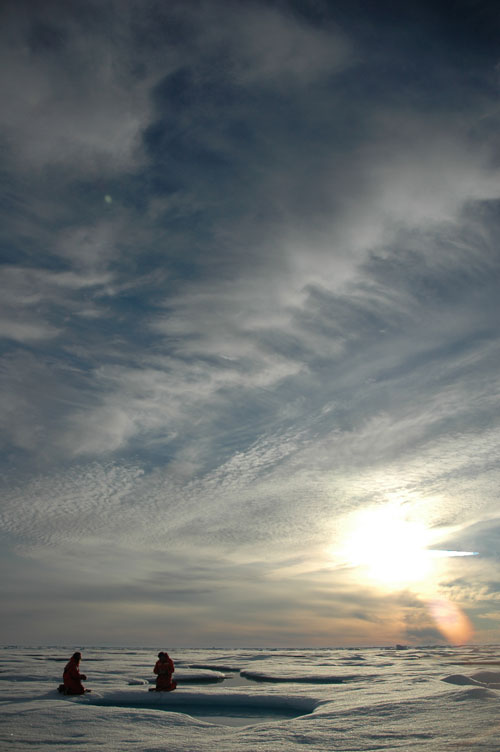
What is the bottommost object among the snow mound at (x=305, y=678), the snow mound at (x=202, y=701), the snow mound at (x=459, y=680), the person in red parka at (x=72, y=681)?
the snow mound at (x=305, y=678)

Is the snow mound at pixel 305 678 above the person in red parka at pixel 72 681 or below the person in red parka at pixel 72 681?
below

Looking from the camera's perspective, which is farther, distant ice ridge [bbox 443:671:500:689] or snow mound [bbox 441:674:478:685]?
distant ice ridge [bbox 443:671:500:689]

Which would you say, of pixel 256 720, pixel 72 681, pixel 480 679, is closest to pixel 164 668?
pixel 72 681

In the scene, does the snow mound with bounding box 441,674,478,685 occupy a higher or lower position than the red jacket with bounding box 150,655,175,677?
lower

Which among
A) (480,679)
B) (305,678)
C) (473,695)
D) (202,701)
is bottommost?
(305,678)

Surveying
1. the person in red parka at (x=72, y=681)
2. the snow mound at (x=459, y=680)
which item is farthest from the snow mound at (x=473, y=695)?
the person in red parka at (x=72, y=681)

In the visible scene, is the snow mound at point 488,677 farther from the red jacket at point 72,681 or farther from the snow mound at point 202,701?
the red jacket at point 72,681

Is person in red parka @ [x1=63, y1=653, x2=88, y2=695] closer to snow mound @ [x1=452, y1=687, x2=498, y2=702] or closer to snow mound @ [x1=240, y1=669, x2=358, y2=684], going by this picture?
snow mound @ [x1=452, y1=687, x2=498, y2=702]

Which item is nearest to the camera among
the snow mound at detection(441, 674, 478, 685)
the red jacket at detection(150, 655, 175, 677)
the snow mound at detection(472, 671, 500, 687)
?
the red jacket at detection(150, 655, 175, 677)

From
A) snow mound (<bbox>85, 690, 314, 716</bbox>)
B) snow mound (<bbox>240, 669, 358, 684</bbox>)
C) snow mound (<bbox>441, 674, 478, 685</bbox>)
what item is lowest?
snow mound (<bbox>240, 669, 358, 684</bbox>)

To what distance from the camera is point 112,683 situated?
2111cm

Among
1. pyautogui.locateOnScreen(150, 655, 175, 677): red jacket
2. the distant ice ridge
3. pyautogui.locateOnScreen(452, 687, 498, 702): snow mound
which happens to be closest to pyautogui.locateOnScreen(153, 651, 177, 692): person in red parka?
pyautogui.locateOnScreen(150, 655, 175, 677): red jacket

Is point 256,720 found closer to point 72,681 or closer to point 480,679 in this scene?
point 72,681

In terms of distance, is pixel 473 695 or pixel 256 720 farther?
pixel 256 720
